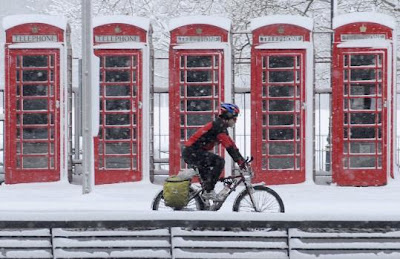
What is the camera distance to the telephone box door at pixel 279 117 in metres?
12.4

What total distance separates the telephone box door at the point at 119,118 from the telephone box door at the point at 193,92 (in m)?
0.51

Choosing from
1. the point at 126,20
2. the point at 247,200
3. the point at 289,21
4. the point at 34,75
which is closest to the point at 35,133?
the point at 34,75

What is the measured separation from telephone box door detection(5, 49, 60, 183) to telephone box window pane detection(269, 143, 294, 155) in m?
3.06

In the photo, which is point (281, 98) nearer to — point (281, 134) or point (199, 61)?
point (281, 134)

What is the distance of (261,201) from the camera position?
27.7ft

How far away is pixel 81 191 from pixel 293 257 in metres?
7.23

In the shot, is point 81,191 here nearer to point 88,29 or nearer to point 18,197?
point 18,197

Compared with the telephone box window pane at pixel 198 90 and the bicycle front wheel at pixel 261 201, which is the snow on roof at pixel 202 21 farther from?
the bicycle front wheel at pixel 261 201

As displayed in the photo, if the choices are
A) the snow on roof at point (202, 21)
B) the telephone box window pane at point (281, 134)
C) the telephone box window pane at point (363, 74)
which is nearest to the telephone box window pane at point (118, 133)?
the snow on roof at point (202, 21)

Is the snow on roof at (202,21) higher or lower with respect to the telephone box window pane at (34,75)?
higher

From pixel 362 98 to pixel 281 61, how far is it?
1250 mm

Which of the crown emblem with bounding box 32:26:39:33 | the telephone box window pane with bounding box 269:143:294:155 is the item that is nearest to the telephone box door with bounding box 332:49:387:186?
the telephone box window pane with bounding box 269:143:294:155

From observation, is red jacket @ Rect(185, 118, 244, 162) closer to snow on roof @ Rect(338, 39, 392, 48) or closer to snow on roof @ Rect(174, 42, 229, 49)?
snow on roof @ Rect(174, 42, 229, 49)

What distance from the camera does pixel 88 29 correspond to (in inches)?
452
